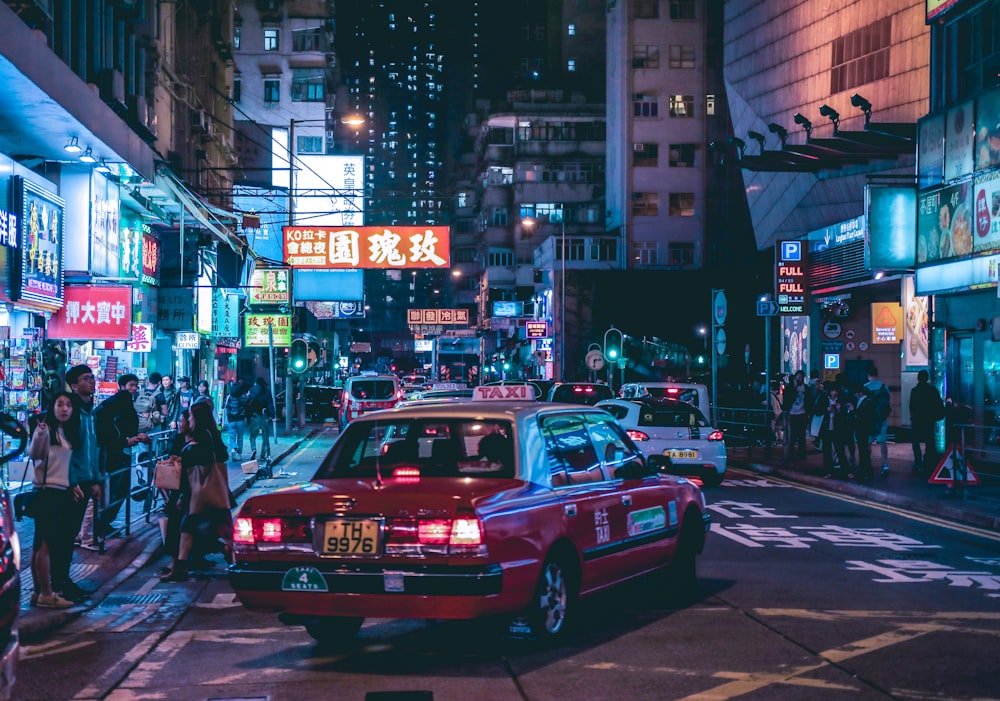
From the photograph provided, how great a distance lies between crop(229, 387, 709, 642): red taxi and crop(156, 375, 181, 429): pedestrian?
12.7 metres

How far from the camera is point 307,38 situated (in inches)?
3305

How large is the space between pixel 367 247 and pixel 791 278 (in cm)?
1269

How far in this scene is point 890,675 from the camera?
277 inches

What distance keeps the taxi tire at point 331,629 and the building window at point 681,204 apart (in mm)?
68130

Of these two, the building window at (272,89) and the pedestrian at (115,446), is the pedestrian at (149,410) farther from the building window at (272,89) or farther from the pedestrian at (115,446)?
the building window at (272,89)

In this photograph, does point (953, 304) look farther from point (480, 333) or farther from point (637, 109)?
point (480, 333)

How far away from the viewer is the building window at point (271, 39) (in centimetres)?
8344

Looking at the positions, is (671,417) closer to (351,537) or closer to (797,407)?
(797,407)

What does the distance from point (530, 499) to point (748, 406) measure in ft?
89.4

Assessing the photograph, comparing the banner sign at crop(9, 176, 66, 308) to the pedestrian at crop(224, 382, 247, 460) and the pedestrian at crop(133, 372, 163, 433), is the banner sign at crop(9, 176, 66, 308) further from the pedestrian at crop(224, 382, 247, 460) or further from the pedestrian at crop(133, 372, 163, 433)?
the pedestrian at crop(224, 382, 247, 460)

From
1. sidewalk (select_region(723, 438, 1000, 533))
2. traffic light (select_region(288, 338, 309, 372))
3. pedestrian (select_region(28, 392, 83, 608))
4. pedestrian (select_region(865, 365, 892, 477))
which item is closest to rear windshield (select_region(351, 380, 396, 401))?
traffic light (select_region(288, 338, 309, 372))

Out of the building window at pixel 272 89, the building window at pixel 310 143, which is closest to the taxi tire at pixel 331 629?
the building window at pixel 272 89

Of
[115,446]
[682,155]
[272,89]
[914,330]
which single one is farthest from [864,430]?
[272,89]

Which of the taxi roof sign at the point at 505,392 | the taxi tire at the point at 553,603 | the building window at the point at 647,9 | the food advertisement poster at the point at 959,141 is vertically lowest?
the taxi tire at the point at 553,603
